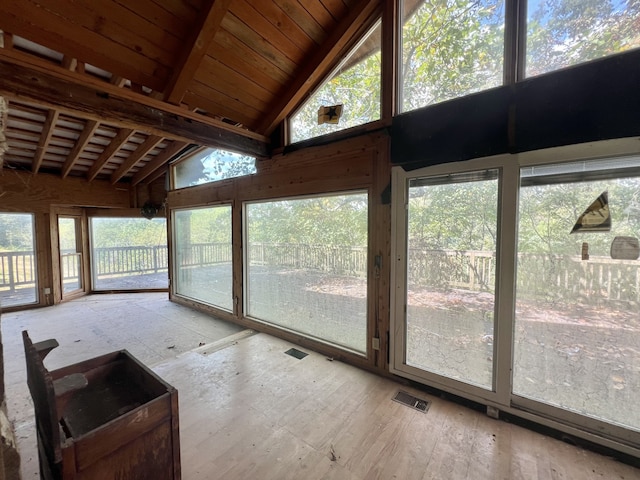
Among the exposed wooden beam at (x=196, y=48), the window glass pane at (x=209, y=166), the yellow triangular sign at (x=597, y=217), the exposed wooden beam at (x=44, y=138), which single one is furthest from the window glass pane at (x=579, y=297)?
the exposed wooden beam at (x=44, y=138)

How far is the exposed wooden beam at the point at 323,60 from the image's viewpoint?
245 centimetres

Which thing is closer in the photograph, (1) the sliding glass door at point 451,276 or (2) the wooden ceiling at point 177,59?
(2) the wooden ceiling at point 177,59

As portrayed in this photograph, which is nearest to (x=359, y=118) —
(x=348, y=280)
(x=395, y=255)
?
(x=395, y=255)

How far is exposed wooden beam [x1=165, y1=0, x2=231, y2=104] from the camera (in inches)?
79.0

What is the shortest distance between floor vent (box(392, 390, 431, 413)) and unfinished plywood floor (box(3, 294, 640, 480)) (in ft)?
0.17

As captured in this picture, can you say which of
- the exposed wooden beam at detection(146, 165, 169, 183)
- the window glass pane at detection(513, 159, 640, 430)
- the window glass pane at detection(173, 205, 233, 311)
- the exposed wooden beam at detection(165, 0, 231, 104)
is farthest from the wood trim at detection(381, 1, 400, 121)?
the exposed wooden beam at detection(146, 165, 169, 183)

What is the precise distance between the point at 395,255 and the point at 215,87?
92.2 inches

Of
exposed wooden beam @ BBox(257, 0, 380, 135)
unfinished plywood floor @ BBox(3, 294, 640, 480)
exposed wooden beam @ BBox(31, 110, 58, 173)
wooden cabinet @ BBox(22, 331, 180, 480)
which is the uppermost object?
exposed wooden beam @ BBox(257, 0, 380, 135)

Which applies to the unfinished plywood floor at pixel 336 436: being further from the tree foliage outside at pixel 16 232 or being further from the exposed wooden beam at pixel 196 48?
the tree foliage outside at pixel 16 232

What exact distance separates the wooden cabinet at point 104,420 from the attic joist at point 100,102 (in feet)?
5.85

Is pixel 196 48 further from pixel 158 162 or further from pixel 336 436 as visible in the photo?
pixel 158 162

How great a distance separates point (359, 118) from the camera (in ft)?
9.07

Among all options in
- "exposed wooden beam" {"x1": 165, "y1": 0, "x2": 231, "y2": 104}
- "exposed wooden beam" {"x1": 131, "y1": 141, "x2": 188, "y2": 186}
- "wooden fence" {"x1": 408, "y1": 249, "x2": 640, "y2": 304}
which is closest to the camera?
"wooden fence" {"x1": 408, "y1": 249, "x2": 640, "y2": 304}

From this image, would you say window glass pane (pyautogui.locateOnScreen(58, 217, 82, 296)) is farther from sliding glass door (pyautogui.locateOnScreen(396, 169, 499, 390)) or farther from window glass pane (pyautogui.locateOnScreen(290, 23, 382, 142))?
sliding glass door (pyautogui.locateOnScreen(396, 169, 499, 390))
